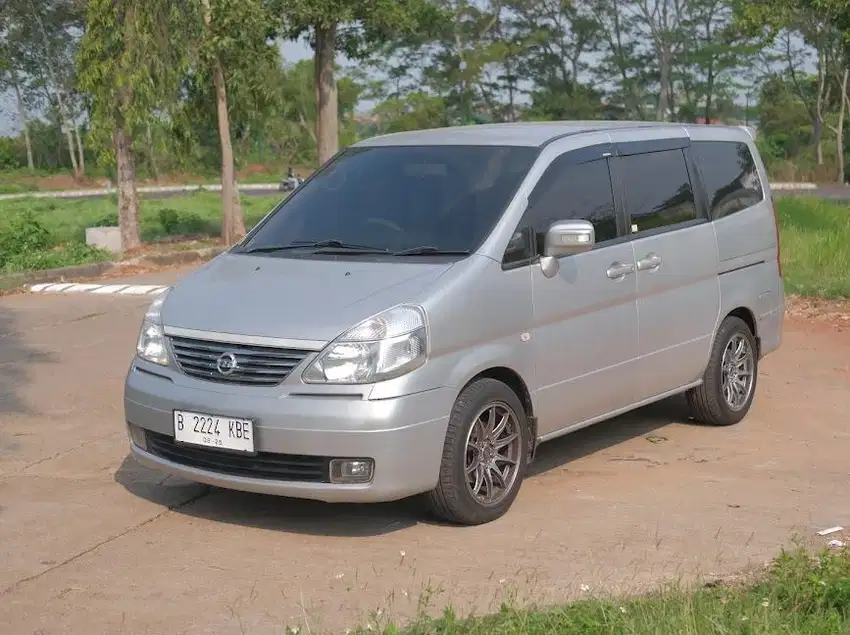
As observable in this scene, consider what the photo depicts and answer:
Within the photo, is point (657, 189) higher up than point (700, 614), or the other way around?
point (657, 189)

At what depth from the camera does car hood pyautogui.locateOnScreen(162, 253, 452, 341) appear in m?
5.93

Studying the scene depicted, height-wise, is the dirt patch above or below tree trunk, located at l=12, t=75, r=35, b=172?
below

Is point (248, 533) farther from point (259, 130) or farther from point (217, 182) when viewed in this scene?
point (217, 182)

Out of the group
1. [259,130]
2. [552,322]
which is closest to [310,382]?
[552,322]

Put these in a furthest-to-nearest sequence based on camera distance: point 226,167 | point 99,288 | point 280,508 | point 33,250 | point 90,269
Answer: point 226,167, point 33,250, point 90,269, point 99,288, point 280,508

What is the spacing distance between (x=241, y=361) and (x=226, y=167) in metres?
17.2

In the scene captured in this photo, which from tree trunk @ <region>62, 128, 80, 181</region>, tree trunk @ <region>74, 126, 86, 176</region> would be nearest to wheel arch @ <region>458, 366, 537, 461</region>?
tree trunk @ <region>62, 128, 80, 181</region>

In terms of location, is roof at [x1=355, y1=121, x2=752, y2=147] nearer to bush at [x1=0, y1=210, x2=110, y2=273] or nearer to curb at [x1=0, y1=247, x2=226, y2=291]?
curb at [x1=0, y1=247, x2=226, y2=291]

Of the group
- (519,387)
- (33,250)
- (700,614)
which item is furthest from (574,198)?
(33,250)

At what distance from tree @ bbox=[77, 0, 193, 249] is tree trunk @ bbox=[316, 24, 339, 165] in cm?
664

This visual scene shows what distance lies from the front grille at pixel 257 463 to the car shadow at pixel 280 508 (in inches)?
14.3

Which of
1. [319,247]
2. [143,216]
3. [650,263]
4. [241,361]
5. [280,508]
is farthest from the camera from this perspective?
[143,216]

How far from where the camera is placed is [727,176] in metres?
8.51

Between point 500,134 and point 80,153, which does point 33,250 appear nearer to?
point 500,134
